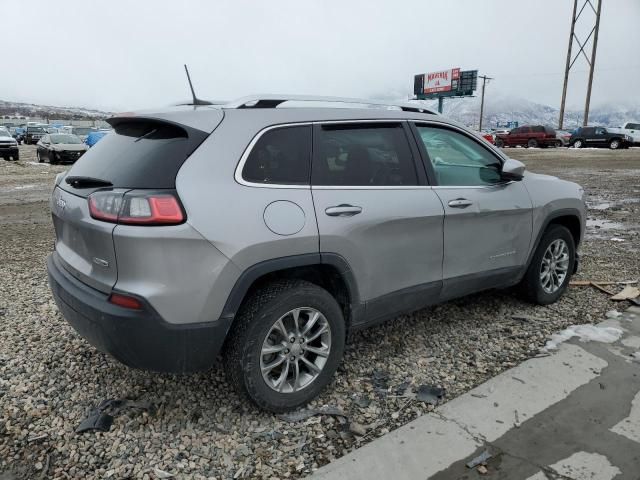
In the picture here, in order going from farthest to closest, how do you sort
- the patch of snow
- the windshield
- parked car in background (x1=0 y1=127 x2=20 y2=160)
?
parked car in background (x1=0 y1=127 x2=20 y2=160)
the windshield
the patch of snow

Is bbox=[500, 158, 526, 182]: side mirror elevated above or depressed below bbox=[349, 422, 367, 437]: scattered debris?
above

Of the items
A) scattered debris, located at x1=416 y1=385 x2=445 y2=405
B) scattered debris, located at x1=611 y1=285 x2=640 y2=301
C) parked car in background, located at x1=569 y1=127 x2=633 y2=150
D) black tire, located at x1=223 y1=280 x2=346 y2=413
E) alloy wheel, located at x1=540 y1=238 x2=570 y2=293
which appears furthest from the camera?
parked car in background, located at x1=569 y1=127 x2=633 y2=150

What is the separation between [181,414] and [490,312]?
109 inches

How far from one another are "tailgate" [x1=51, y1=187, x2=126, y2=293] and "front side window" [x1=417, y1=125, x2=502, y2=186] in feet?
7.09

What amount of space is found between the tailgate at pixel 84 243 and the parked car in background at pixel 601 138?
35681 mm

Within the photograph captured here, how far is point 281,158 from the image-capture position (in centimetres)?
283

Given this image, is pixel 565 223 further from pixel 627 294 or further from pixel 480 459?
pixel 480 459

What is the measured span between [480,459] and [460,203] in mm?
1692

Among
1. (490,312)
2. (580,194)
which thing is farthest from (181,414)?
(580,194)

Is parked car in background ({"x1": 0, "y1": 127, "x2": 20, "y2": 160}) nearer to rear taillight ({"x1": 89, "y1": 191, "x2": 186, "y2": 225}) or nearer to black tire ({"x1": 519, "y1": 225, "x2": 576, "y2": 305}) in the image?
rear taillight ({"x1": 89, "y1": 191, "x2": 186, "y2": 225})

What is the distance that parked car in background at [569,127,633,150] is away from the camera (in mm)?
31750

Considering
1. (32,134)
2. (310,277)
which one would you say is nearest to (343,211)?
(310,277)

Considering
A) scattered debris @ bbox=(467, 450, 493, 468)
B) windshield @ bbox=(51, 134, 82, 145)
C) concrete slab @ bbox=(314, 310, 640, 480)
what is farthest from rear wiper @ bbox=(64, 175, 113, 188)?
windshield @ bbox=(51, 134, 82, 145)

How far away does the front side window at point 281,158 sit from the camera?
2.71 metres
